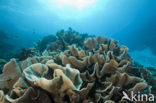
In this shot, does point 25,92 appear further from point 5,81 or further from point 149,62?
point 149,62

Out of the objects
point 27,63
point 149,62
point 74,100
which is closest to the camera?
point 74,100

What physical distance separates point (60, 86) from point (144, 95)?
1704mm

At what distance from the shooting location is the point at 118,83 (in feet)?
7.86

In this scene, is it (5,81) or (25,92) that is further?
(5,81)

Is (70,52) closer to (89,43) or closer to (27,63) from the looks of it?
(27,63)

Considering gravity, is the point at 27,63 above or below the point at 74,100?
above

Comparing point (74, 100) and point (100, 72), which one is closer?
point (74, 100)

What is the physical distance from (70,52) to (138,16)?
47.7m

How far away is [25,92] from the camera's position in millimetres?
1632

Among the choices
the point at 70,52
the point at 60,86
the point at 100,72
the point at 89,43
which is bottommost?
the point at 60,86

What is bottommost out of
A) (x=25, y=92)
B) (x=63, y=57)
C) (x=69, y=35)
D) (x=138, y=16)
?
(x=25, y=92)

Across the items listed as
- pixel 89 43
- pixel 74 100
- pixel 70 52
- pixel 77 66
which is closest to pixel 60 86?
pixel 74 100

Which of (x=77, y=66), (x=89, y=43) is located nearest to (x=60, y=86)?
(x=77, y=66)

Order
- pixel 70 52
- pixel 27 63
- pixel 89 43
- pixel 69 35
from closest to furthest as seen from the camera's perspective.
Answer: pixel 27 63 < pixel 70 52 < pixel 89 43 < pixel 69 35
